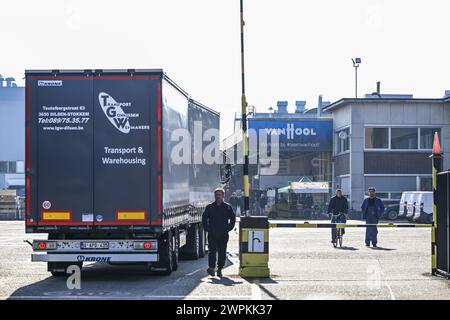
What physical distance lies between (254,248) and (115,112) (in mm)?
3570

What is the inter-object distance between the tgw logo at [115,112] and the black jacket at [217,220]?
2431 millimetres

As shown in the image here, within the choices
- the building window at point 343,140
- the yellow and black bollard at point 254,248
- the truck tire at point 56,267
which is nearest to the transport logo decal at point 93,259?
the truck tire at point 56,267

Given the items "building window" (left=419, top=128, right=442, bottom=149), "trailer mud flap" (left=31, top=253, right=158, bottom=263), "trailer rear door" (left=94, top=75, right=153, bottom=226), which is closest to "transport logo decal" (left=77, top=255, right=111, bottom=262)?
"trailer mud flap" (left=31, top=253, right=158, bottom=263)

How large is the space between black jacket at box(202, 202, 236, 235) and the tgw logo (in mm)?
2431

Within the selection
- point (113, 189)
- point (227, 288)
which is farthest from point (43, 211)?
point (227, 288)

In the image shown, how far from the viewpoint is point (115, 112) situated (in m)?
15.7

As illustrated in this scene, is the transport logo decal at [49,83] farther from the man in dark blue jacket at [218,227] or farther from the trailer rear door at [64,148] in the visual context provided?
the man in dark blue jacket at [218,227]

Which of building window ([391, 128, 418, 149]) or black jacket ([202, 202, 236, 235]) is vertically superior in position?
building window ([391, 128, 418, 149])

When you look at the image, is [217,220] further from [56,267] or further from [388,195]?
[388,195]

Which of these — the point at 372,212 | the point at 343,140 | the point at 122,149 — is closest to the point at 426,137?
the point at 343,140

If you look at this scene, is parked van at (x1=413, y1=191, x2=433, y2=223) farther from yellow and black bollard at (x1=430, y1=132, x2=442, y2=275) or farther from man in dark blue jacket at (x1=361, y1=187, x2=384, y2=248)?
yellow and black bollard at (x1=430, y1=132, x2=442, y2=275)

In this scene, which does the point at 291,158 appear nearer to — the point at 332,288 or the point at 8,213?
the point at 8,213

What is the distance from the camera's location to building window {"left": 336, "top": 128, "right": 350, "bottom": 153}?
56.6m
